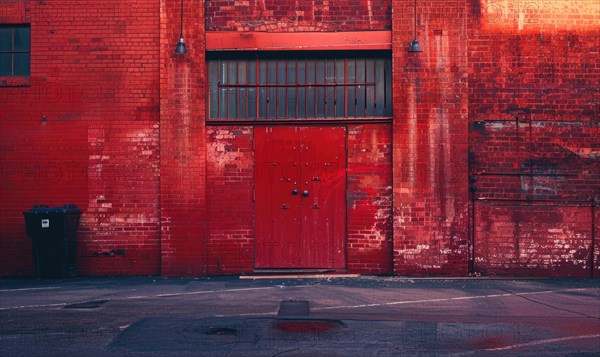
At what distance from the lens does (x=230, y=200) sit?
40.1 feet

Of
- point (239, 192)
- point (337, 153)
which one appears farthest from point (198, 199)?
point (337, 153)

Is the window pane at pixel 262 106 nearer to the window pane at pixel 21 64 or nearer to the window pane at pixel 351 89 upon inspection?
the window pane at pixel 351 89

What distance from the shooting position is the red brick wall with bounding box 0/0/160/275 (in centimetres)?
1221

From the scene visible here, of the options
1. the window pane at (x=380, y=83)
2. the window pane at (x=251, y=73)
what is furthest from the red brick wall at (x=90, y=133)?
the window pane at (x=380, y=83)

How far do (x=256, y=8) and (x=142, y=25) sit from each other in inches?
86.7

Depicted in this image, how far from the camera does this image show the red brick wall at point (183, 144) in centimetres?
1207

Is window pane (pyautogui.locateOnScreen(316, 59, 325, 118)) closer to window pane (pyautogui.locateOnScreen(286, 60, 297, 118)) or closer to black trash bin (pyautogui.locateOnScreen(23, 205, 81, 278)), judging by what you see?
window pane (pyautogui.locateOnScreen(286, 60, 297, 118))

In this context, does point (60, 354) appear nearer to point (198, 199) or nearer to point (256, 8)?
point (198, 199)

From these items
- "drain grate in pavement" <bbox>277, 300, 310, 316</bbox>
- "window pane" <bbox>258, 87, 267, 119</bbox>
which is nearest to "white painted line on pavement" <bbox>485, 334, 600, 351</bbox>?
"drain grate in pavement" <bbox>277, 300, 310, 316</bbox>

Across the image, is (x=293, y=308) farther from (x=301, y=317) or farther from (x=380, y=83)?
(x=380, y=83)

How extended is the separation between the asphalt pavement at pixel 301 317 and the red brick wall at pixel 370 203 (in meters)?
0.51

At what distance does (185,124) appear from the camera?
12.1 meters

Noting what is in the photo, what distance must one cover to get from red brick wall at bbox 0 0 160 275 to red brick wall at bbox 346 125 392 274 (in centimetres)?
371

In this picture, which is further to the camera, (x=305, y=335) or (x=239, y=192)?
(x=239, y=192)
